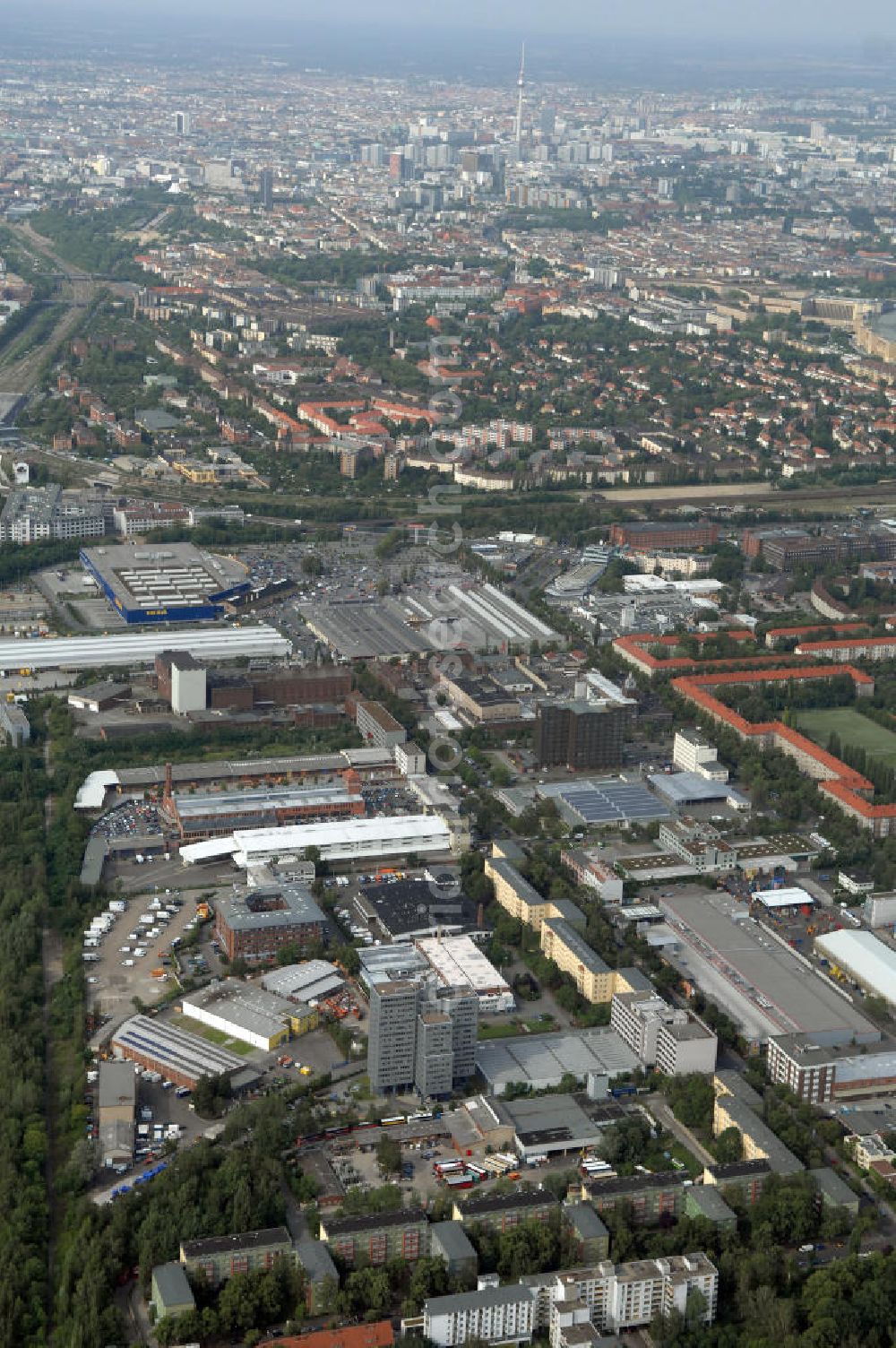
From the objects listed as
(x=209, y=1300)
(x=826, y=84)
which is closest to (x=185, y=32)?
(x=826, y=84)

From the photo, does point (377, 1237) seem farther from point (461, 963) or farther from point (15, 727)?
point (15, 727)

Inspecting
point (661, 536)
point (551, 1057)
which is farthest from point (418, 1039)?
point (661, 536)

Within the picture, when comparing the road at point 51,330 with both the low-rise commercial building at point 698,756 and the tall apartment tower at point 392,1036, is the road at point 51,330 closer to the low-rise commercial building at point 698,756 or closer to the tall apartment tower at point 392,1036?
the low-rise commercial building at point 698,756

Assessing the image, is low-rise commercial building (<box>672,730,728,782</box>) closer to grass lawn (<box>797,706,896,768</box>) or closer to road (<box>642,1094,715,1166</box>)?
grass lawn (<box>797,706,896,768</box>)

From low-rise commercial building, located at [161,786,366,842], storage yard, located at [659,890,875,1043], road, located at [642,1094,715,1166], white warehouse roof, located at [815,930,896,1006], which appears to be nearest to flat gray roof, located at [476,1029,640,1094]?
road, located at [642,1094,715,1166]

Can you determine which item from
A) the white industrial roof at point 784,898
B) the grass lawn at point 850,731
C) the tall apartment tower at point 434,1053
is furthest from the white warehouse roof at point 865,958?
the grass lawn at point 850,731

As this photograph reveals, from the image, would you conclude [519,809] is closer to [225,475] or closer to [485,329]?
[225,475]

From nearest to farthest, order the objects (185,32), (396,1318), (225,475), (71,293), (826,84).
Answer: (396,1318), (225,475), (71,293), (826,84), (185,32)
